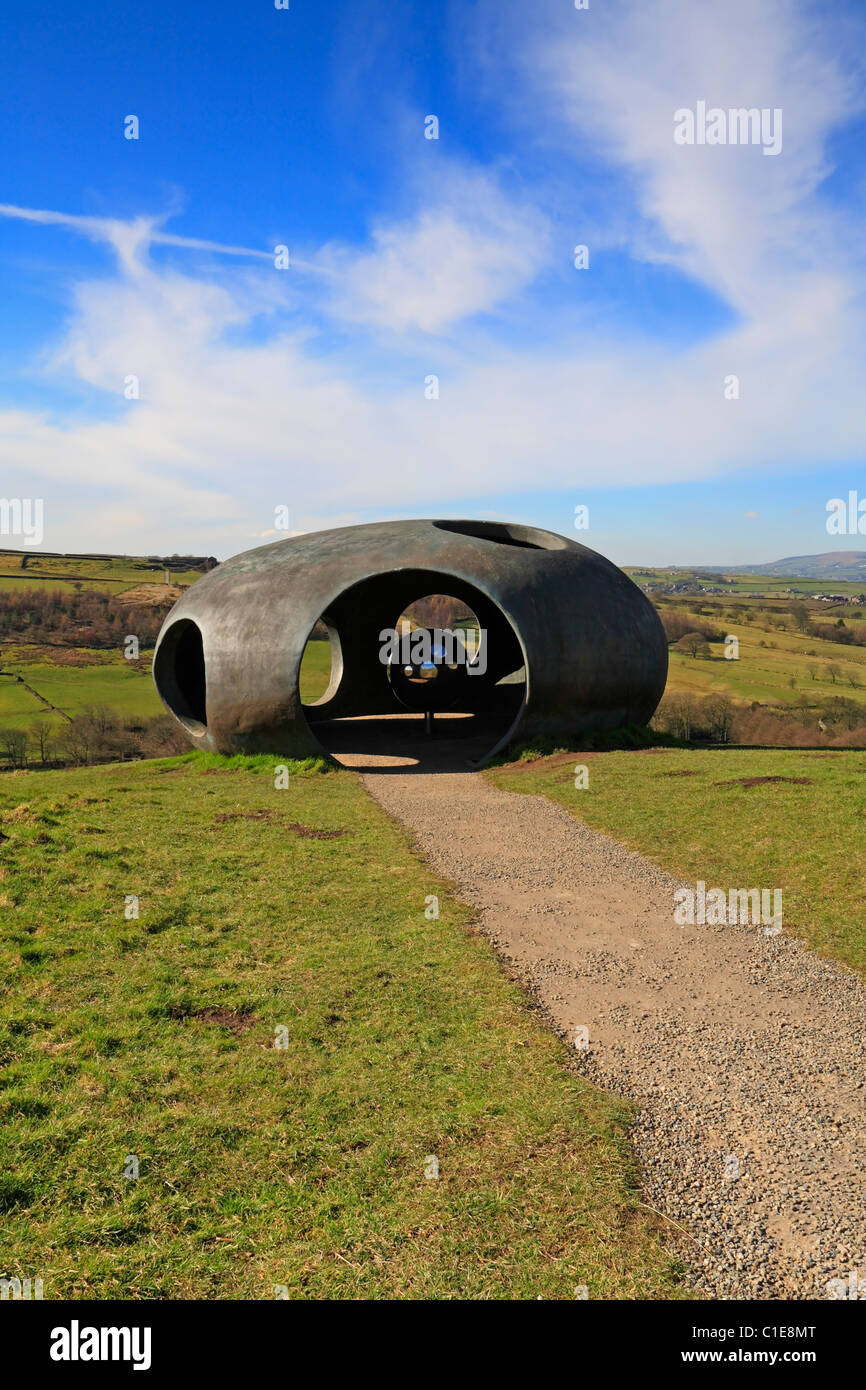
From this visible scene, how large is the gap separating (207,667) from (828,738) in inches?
1405

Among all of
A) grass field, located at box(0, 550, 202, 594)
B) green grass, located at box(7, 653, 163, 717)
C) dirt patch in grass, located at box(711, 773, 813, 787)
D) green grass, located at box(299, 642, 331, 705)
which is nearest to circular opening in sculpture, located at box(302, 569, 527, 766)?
dirt patch in grass, located at box(711, 773, 813, 787)

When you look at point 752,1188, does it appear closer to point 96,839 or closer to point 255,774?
point 96,839

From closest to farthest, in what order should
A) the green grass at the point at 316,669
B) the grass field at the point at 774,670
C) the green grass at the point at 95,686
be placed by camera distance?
the green grass at the point at 95,686 < the grass field at the point at 774,670 < the green grass at the point at 316,669

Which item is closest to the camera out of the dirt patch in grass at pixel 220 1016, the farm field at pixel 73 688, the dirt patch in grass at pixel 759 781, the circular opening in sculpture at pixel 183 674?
the dirt patch in grass at pixel 220 1016

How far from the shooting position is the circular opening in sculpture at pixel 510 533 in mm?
19345

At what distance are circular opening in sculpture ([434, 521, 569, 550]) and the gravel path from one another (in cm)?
1078

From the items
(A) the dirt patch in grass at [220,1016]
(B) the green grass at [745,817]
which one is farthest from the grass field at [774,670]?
(A) the dirt patch in grass at [220,1016]

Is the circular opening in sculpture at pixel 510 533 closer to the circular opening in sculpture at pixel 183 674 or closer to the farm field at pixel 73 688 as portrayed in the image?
the circular opening in sculpture at pixel 183 674

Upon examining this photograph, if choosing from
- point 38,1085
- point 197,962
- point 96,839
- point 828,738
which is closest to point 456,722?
point 96,839

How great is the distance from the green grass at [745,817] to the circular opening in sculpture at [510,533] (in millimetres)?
6215

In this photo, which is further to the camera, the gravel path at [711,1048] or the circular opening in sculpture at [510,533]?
the circular opening in sculpture at [510,533]

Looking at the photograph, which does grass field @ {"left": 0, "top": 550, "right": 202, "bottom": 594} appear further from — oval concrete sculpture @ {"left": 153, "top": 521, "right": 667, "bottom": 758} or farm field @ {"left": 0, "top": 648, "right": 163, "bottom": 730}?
oval concrete sculpture @ {"left": 153, "top": 521, "right": 667, "bottom": 758}

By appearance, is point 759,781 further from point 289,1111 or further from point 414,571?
point 289,1111

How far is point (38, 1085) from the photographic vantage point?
482cm
